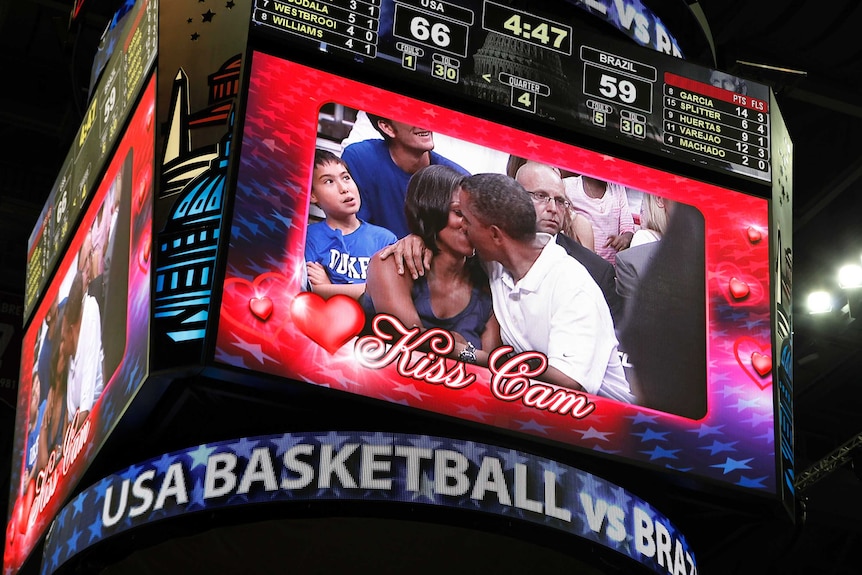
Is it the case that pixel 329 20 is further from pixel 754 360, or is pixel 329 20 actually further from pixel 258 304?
pixel 754 360

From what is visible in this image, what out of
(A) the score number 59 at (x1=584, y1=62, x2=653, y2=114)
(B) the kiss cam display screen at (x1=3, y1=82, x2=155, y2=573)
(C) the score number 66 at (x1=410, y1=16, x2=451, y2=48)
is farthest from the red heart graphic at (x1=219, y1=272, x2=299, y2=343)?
(A) the score number 59 at (x1=584, y1=62, x2=653, y2=114)

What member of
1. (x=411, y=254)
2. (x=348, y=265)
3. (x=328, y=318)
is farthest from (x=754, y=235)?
(x=328, y=318)

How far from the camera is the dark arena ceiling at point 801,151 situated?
42.4 feet

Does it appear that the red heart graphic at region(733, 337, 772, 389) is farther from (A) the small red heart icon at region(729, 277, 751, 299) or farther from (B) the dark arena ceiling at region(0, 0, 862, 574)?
(B) the dark arena ceiling at region(0, 0, 862, 574)

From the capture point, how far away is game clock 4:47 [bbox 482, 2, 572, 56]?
9.90 m

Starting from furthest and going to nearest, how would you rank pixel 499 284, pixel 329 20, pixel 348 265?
pixel 329 20 < pixel 499 284 < pixel 348 265

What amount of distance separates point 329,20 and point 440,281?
6.27 feet

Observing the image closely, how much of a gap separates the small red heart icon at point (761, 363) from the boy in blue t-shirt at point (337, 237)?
8.56 ft

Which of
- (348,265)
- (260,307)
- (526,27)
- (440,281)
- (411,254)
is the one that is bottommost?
(260,307)

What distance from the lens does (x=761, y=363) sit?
31.4ft

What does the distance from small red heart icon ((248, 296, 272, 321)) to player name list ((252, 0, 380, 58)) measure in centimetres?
196

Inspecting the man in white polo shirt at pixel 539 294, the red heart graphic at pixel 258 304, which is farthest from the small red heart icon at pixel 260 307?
the man in white polo shirt at pixel 539 294

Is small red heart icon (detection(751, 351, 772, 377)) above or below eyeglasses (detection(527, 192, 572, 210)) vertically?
below

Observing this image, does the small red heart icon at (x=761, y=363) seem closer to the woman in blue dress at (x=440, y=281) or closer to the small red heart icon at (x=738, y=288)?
the small red heart icon at (x=738, y=288)
